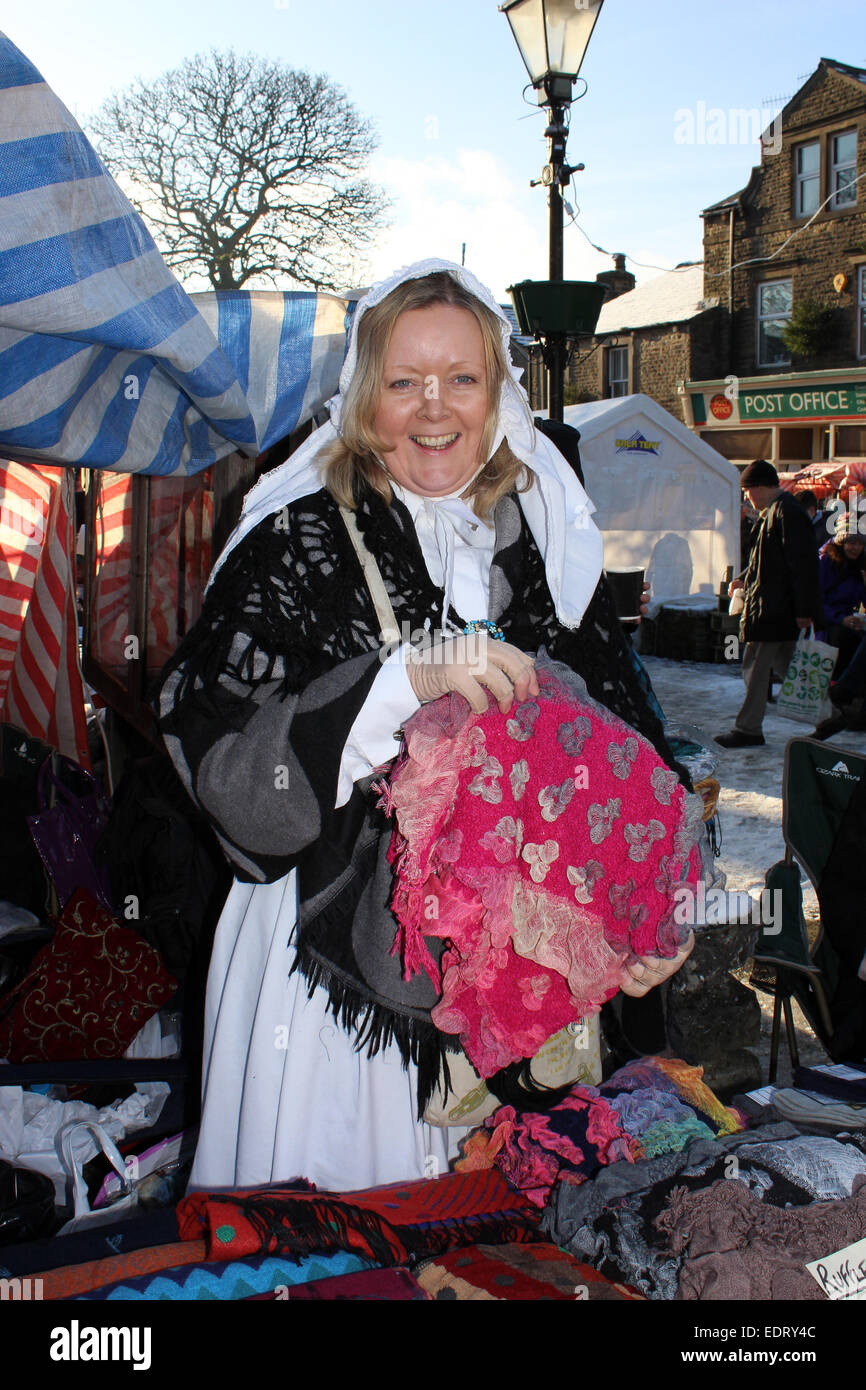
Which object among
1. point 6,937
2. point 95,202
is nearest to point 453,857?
point 95,202

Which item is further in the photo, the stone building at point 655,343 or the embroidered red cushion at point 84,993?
the stone building at point 655,343

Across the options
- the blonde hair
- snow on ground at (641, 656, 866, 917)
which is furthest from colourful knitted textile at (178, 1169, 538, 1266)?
snow on ground at (641, 656, 866, 917)

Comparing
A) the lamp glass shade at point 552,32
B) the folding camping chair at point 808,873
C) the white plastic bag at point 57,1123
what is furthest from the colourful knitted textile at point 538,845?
the lamp glass shade at point 552,32

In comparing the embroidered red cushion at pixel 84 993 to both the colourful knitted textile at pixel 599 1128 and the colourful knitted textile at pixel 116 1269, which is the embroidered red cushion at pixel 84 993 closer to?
the colourful knitted textile at pixel 116 1269

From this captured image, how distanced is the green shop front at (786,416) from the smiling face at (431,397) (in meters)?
24.6

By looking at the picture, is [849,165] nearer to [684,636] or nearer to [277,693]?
[684,636]

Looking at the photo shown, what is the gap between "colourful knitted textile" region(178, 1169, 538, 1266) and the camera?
128 centimetres

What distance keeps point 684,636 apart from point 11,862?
31.3ft

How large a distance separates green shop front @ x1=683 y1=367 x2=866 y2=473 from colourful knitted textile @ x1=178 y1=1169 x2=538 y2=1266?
25.2 metres

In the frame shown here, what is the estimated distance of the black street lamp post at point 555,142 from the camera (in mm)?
4875

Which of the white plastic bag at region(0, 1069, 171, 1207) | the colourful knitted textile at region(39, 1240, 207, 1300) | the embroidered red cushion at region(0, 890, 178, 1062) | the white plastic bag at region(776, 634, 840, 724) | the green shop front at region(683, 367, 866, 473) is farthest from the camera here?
the green shop front at region(683, 367, 866, 473)

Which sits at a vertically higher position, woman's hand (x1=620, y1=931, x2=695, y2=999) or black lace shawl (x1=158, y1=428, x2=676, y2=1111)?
black lace shawl (x1=158, y1=428, x2=676, y2=1111)

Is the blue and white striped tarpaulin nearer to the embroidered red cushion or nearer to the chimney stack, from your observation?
the embroidered red cushion

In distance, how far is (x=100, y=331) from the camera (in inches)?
70.2
